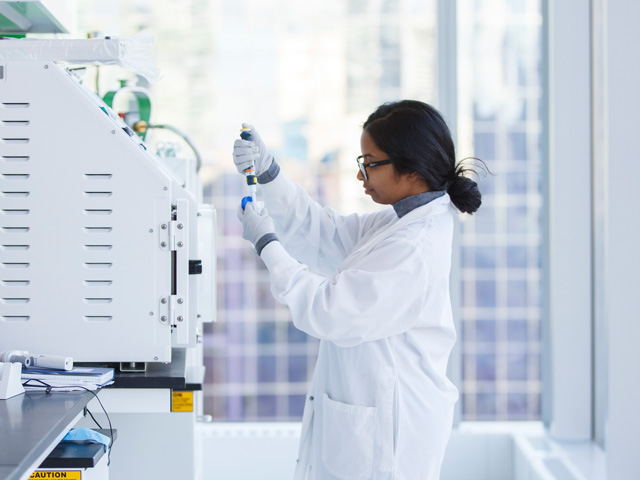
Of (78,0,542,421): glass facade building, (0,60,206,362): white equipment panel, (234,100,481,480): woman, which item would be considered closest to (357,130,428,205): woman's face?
(234,100,481,480): woman

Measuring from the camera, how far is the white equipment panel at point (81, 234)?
1.52 metres

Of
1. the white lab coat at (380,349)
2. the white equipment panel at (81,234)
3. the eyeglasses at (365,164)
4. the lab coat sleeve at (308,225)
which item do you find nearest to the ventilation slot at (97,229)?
the white equipment panel at (81,234)

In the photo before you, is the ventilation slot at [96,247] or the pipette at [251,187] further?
the pipette at [251,187]

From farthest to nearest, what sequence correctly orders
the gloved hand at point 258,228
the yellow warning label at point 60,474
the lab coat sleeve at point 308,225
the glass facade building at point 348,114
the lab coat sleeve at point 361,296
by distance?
the glass facade building at point 348,114 < the lab coat sleeve at point 308,225 < the gloved hand at point 258,228 < the lab coat sleeve at point 361,296 < the yellow warning label at point 60,474

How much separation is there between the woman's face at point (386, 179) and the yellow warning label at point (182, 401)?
2.33 feet

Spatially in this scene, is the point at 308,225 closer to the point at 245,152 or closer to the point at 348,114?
the point at 245,152

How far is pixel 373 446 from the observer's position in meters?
1.54

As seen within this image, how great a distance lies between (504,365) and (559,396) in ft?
1.07

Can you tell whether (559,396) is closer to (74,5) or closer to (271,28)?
(271,28)

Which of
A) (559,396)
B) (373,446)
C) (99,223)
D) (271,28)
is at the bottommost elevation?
(559,396)

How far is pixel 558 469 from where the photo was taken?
8.24 ft

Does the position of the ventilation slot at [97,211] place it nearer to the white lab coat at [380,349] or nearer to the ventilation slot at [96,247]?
the ventilation slot at [96,247]

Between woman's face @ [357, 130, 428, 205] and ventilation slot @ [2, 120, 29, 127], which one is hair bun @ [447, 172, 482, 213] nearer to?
woman's face @ [357, 130, 428, 205]

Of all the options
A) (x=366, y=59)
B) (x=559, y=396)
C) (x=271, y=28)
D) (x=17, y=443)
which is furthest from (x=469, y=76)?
(x=17, y=443)
